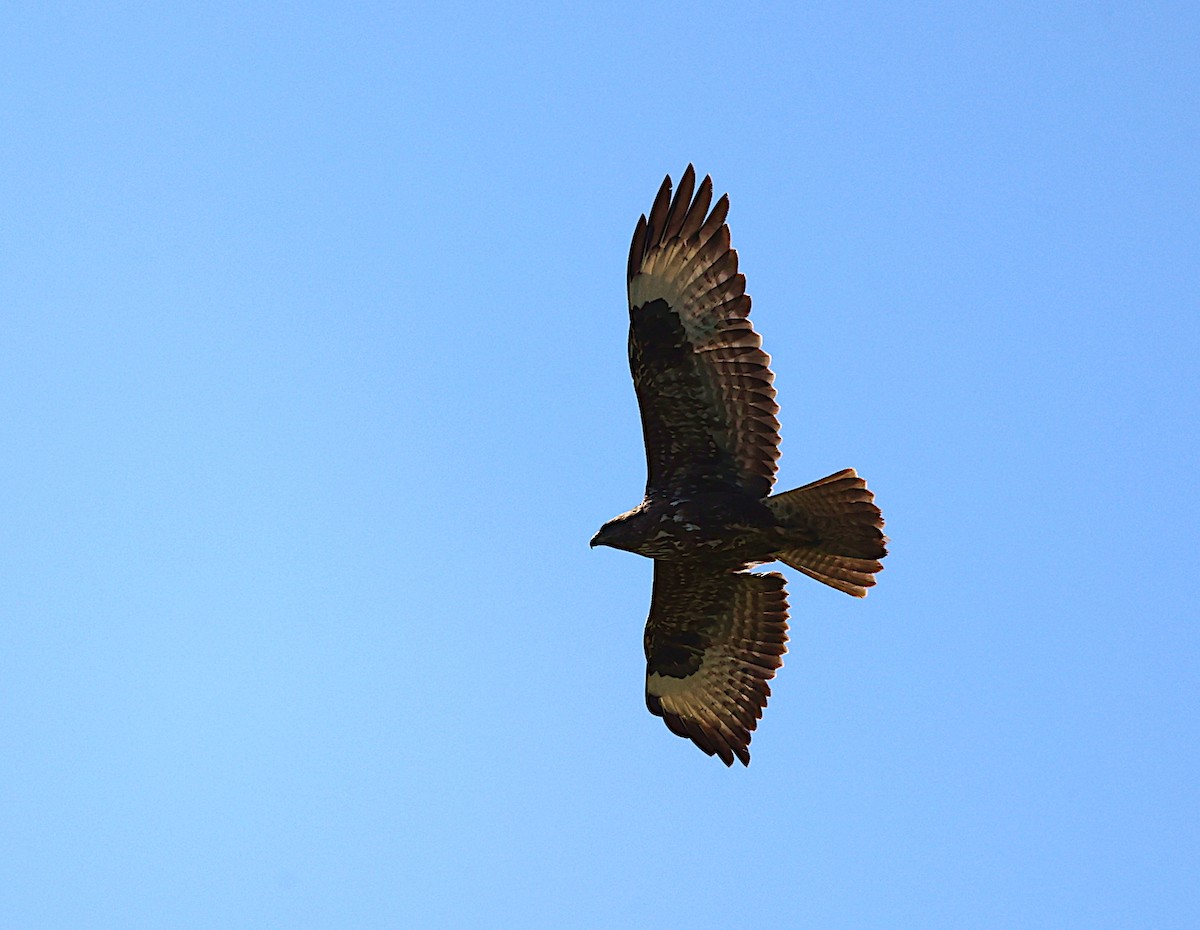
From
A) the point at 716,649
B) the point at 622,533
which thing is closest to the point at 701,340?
the point at 622,533

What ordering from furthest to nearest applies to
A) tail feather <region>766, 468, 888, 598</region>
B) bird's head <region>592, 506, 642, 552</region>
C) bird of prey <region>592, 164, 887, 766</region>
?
bird's head <region>592, 506, 642, 552</region>
bird of prey <region>592, 164, 887, 766</region>
tail feather <region>766, 468, 888, 598</region>

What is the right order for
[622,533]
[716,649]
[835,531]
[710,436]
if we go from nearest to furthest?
1. [835,531]
2. [710,436]
3. [622,533]
4. [716,649]

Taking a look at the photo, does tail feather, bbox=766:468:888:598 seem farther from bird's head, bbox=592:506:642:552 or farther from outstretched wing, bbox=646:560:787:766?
bird's head, bbox=592:506:642:552

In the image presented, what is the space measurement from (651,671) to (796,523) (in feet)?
7.26

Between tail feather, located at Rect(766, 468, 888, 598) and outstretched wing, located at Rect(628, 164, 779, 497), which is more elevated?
outstretched wing, located at Rect(628, 164, 779, 497)

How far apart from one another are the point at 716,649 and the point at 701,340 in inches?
104

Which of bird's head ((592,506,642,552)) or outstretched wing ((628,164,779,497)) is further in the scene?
bird's head ((592,506,642,552))

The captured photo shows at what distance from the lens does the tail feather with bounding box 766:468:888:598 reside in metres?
10.6

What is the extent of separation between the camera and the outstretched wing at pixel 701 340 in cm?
1077

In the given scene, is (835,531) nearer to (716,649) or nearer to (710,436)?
(710,436)

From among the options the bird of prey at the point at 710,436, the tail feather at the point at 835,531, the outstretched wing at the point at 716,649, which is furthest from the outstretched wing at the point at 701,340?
the outstretched wing at the point at 716,649

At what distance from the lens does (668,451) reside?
36.9 feet

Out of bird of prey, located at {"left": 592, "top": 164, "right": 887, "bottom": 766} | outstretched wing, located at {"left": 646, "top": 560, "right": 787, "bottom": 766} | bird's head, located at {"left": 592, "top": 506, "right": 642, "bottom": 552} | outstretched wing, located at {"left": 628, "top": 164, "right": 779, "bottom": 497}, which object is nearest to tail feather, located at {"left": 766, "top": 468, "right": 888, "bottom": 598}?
bird of prey, located at {"left": 592, "top": 164, "right": 887, "bottom": 766}

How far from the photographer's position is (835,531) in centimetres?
1076
